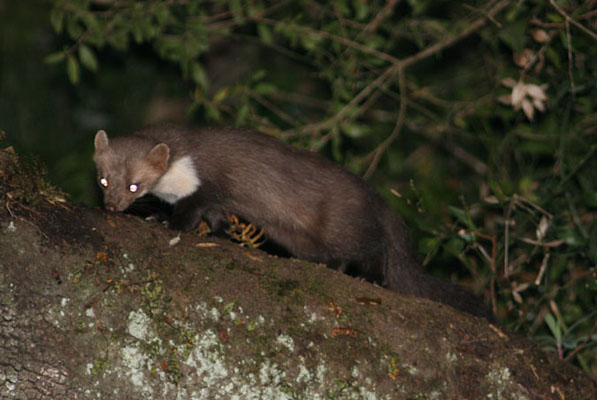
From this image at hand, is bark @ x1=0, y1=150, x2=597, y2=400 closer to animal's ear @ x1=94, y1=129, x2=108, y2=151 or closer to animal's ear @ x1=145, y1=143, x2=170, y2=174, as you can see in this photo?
animal's ear @ x1=145, y1=143, x2=170, y2=174

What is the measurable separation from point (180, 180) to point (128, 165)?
334mm

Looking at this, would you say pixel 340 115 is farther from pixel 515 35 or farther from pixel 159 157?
pixel 159 157

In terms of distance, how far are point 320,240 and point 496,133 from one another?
3.03 meters

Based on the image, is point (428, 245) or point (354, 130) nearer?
point (428, 245)

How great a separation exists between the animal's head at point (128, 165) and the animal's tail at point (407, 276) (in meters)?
1.48

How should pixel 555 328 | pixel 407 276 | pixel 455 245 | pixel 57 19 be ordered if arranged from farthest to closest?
pixel 57 19 < pixel 455 245 < pixel 407 276 < pixel 555 328

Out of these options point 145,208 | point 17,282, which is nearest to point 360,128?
point 145,208

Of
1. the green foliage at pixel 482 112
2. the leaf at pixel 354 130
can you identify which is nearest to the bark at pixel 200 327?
the green foliage at pixel 482 112

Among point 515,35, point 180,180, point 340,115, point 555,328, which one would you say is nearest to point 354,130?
point 340,115

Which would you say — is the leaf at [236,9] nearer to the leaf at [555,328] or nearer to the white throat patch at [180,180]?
the white throat patch at [180,180]

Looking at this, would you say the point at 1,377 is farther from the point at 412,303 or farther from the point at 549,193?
the point at 549,193

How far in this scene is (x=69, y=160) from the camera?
6520 mm

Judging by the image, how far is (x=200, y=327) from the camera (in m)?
2.68

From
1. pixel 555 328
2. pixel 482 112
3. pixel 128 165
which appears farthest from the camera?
pixel 482 112
